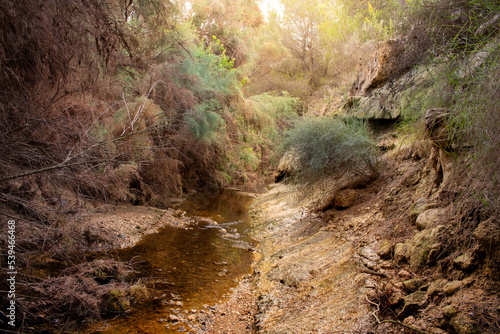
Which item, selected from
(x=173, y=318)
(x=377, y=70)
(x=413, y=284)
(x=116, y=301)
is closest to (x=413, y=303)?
(x=413, y=284)

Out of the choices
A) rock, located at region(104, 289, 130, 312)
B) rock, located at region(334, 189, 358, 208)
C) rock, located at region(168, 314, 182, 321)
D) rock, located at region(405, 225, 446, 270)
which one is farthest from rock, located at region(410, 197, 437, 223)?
rock, located at region(104, 289, 130, 312)

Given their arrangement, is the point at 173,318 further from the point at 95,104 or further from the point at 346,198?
the point at 346,198

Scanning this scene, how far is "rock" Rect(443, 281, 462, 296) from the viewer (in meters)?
2.47

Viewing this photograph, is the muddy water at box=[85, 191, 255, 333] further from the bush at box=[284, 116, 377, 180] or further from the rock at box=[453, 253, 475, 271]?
the rock at box=[453, 253, 475, 271]

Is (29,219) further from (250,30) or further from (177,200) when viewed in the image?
(250,30)

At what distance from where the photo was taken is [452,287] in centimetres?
249

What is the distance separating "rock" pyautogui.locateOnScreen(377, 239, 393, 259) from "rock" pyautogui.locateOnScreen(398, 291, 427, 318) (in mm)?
1065

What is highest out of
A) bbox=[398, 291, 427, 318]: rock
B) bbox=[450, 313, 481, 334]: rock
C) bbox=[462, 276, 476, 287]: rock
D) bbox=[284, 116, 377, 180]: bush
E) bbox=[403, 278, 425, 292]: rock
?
bbox=[284, 116, 377, 180]: bush

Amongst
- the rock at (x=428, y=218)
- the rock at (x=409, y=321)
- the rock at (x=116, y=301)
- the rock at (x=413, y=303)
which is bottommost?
the rock at (x=116, y=301)

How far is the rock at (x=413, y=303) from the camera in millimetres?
2588

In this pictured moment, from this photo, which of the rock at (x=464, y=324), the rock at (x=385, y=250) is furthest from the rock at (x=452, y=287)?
the rock at (x=385, y=250)

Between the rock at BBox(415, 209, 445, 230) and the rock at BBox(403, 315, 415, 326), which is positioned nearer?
the rock at BBox(403, 315, 415, 326)

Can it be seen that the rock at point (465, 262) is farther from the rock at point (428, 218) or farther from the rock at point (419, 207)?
the rock at point (419, 207)

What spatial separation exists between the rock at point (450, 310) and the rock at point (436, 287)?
10.2 inches
